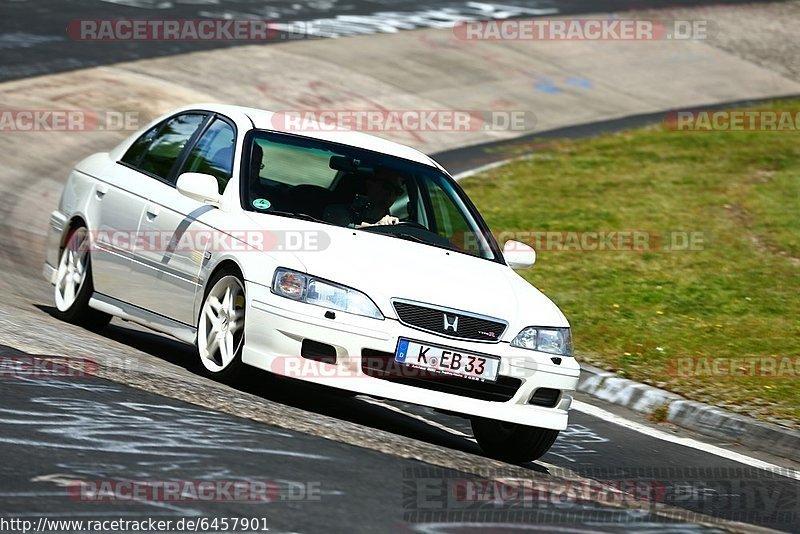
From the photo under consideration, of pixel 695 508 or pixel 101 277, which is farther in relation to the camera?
pixel 101 277

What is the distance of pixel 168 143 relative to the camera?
369 inches

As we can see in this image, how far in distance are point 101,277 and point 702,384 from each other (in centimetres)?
448

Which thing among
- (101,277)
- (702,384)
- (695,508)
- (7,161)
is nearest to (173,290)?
(101,277)

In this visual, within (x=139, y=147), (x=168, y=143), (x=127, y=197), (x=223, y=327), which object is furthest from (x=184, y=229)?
(x=139, y=147)

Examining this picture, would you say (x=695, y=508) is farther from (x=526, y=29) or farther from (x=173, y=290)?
(x=526, y=29)

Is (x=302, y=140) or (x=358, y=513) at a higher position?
(x=302, y=140)

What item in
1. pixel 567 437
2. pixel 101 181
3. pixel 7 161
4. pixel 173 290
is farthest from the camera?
pixel 7 161

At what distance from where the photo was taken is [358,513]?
566 centimetres

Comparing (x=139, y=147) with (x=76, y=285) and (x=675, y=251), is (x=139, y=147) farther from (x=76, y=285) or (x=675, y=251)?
(x=675, y=251)

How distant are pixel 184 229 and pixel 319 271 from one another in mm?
1342

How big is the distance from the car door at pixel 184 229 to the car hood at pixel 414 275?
0.49m

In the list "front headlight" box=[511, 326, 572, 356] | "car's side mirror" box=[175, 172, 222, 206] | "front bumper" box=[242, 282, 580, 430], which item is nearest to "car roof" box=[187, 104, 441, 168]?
"car's side mirror" box=[175, 172, 222, 206]

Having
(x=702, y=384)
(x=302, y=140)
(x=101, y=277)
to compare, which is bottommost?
(x=702, y=384)

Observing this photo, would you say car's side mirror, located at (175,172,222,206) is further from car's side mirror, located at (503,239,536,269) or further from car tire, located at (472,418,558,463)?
car tire, located at (472,418,558,463)
